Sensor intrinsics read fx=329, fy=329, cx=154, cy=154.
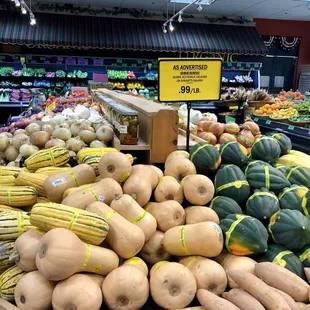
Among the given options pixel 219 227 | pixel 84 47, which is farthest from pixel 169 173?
pixel 84 47

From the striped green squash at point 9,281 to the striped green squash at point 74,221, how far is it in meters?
0.19

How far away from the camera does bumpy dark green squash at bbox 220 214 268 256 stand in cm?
134

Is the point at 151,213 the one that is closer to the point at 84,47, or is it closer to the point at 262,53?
the point at 84,47

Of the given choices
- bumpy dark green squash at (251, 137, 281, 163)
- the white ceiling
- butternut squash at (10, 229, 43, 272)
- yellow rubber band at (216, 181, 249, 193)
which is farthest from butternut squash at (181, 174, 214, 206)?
the white ceiling

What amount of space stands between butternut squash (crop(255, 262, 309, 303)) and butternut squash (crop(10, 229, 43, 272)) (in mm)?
846

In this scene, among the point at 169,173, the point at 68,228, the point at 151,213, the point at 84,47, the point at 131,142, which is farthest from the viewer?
the point at 84,47

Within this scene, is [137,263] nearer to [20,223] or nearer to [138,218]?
[138,218]

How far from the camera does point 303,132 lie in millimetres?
4441

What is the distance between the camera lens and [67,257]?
110 centimetres

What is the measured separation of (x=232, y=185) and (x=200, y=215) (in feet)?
0.97

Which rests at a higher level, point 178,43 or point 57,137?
point 178,43

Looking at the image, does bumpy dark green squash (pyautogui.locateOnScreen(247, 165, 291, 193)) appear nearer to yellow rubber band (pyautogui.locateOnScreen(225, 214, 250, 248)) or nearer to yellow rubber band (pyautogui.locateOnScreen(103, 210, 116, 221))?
yellow rubber band (pyautogui.locateOnScreen(225, 214, 250, 248))

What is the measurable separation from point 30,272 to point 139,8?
10.2 m

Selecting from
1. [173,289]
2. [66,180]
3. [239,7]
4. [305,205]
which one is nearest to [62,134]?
[66,180]
